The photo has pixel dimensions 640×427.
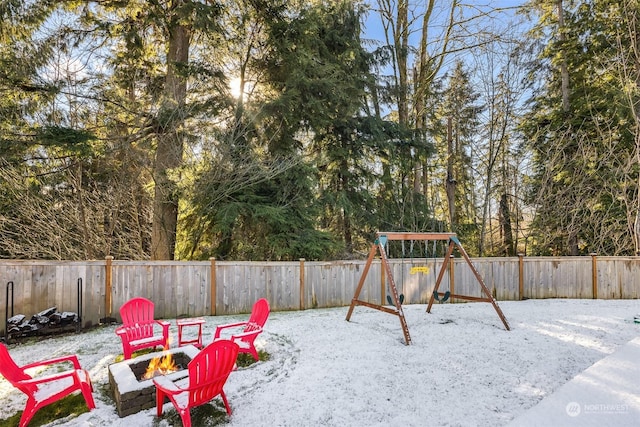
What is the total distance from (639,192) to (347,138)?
8254mm

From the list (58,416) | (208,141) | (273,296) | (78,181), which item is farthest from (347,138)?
(58,416)

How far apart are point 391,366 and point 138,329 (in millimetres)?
3312

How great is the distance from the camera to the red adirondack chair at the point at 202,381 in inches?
104

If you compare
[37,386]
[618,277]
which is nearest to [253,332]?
[37,386]

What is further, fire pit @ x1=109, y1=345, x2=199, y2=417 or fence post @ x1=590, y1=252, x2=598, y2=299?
fence post @ x1=590, y1=252, x2=598, y2=299

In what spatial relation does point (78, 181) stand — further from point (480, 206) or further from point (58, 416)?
point (480, 206)

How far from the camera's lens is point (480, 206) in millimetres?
12977

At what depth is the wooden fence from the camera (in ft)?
18.0

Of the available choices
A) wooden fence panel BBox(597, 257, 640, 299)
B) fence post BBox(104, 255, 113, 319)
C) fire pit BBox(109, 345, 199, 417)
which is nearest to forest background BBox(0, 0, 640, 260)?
wooden fence panel BBox(597, 257, 640, 299)

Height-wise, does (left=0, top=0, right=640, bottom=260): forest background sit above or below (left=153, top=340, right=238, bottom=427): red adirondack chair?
above

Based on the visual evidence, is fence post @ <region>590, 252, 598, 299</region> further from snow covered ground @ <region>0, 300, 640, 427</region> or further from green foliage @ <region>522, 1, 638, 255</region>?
green foliage @ <region>522, 1, 638, 255</region>

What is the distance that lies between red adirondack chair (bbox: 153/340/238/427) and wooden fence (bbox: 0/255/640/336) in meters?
3.75

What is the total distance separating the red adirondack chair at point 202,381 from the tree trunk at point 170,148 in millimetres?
5228

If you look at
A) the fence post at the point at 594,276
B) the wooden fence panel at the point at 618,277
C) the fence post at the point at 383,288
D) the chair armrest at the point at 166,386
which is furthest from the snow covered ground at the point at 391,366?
the wooden fence panel at the point at 618,277
